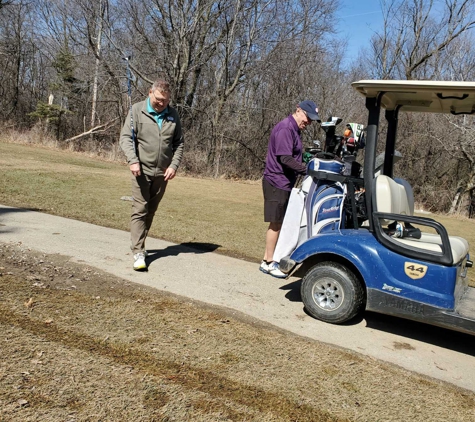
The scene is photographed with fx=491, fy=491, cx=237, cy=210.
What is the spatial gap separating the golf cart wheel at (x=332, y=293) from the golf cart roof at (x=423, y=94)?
1.62 m

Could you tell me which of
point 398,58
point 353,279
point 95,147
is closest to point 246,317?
point 353,279

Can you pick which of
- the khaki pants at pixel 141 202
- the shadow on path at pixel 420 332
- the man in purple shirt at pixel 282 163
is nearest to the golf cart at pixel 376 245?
the shadow on path at pixel 420 332

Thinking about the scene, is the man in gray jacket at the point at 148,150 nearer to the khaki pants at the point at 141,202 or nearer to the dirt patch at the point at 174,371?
the khaki pants at the point at 141,202

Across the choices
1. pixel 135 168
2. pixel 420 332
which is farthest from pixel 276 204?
pixel 420 332

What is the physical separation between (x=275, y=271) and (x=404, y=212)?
1.46 metres

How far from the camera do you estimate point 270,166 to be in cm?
545

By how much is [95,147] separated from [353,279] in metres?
24.2

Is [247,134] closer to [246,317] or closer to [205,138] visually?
[205,138]

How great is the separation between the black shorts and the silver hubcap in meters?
1.15

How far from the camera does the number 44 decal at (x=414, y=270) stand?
3982 mm

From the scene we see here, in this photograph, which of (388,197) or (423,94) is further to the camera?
(423,94)

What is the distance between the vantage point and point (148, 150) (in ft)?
17.7

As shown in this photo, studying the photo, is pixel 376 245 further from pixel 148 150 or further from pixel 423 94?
pixel 148 150

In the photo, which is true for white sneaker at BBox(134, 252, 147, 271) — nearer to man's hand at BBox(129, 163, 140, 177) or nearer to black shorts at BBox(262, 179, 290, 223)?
man's hand at BBox(129, 163, 140, 177)
